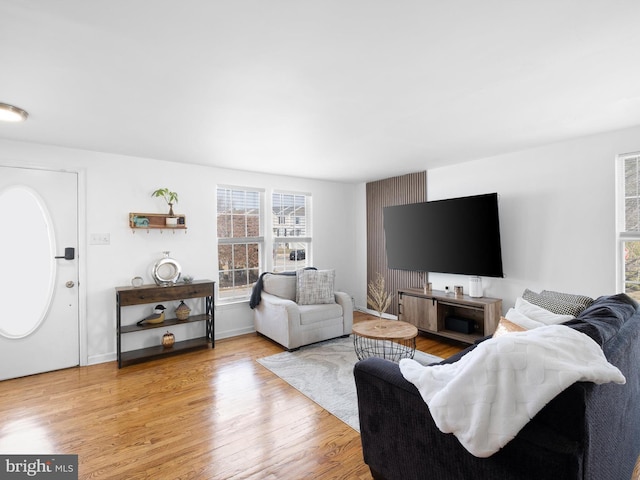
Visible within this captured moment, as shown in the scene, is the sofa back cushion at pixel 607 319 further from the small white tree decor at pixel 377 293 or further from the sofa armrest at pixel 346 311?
the small white tree decor at pixel 377 293

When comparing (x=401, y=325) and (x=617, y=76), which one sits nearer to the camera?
(x=617, y=76)

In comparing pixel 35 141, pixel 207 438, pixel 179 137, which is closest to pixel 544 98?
pixel 179 137

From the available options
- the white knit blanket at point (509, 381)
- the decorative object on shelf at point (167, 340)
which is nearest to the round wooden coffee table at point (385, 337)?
the white knit blanket at point (509, 381)

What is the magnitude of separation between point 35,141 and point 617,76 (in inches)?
192

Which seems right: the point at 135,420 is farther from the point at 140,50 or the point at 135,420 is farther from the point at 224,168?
the point at 224,168

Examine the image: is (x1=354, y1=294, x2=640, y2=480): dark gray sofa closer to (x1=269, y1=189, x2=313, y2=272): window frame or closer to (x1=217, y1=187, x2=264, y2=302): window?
(x1=217, y1=187, x2=264, y2=302): window

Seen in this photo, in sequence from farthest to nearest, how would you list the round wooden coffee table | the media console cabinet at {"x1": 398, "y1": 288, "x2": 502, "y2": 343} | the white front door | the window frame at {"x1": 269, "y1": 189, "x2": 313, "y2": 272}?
1. the window frame at {"x1": 269, "y1": 189, "x2": 313, "y2": 272}
2. the media console cabinet at {"x1": 398, "y1": 288, "x2": 502, "y2": 343}
3. the white front door
4. the round wooden coffee table

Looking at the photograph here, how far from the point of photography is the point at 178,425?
2.38 m

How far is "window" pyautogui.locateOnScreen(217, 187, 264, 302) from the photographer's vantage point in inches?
180

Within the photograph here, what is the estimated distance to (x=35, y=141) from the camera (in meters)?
3.25

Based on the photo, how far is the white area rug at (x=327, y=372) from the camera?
2631 millimetres

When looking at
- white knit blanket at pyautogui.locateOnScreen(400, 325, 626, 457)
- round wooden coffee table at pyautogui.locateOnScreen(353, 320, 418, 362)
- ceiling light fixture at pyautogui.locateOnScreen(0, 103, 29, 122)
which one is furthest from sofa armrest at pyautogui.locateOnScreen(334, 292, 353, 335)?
ceiling light fixture at pyautogui.locateOnScreen(0, 103, 29, 122)

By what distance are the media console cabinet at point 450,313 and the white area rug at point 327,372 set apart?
21.8 inches

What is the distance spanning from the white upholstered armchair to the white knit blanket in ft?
8.81
